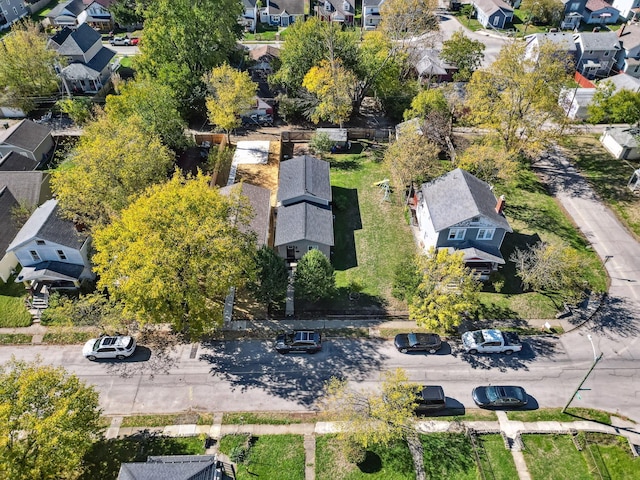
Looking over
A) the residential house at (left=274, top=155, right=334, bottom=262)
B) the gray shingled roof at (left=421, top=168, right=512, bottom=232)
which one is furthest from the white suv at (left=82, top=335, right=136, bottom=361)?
the gray shingled roof at (left=421, top=168, right=512, bottom=232)

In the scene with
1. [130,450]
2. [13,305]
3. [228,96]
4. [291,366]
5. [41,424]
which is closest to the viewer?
[41,424]

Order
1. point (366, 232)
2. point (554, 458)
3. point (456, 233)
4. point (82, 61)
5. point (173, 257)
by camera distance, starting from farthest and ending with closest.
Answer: point (82, 61), point (366, 232), point (456, 233), point (173, 257), point (554, 458)

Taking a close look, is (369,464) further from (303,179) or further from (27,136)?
(27,136)

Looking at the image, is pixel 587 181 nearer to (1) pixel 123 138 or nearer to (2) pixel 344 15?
(1) pixel 123 138

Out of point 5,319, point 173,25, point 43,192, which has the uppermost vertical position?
point 173,25

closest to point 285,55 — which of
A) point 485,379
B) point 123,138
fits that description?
point 123,138

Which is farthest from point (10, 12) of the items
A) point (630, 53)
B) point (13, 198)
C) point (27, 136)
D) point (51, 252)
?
point (630, 53)

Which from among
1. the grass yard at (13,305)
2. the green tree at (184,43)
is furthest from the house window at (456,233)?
the green tree at (184,43)

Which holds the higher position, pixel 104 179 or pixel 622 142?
pixel 104 179
